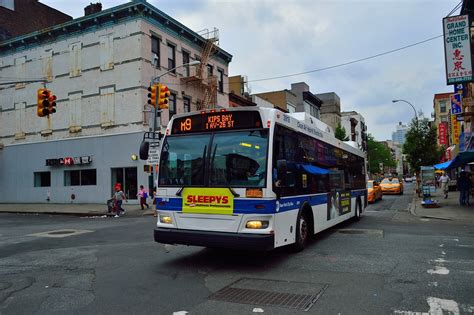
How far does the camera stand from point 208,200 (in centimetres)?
746

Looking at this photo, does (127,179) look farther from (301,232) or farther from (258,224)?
(258,224)

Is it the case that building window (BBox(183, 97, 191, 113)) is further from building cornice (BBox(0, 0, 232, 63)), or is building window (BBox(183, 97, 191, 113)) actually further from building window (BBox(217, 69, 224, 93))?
building window (BBox(217, 69, 224, 93))

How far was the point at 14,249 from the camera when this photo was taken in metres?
10.1

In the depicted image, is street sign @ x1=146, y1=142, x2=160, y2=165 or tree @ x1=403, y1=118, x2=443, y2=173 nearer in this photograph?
street sign @ x1=146, y1=142, x2=160, y2=165

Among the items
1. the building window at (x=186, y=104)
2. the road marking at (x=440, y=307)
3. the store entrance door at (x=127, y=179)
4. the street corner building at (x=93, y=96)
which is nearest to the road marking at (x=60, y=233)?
the street corner building at (x=93, y=96)

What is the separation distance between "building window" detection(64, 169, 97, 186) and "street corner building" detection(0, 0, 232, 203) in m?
0.01

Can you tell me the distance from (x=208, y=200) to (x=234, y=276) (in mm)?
1457

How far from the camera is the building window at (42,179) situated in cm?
2927

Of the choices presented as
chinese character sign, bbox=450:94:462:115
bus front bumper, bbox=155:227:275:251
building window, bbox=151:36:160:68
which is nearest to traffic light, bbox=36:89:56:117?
Result: building window, bbox=151:36:160:68

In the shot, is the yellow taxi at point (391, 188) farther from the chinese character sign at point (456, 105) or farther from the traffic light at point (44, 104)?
the traffic light at point (44, 104)

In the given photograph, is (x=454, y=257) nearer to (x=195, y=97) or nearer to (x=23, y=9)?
(x=195, y=97)

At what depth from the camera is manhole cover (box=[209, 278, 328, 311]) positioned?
5.38 metres

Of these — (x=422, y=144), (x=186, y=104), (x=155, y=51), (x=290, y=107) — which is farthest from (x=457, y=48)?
(x=290, y=107)

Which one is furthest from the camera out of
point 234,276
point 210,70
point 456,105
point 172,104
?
point 210,70
